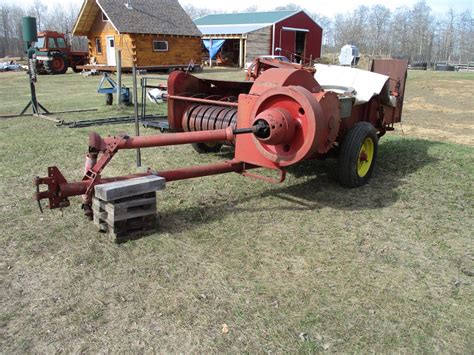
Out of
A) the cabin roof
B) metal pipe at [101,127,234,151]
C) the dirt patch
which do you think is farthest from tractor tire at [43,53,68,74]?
metal pipe at [101,127,234,151]

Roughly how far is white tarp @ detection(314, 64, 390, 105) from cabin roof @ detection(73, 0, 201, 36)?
67.3 feet

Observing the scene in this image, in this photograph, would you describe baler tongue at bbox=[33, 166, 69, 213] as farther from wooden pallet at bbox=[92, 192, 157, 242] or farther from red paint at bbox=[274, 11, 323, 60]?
red paint at bbox=[274, 11, 323, 60]

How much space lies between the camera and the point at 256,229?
4.10m

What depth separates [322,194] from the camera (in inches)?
199

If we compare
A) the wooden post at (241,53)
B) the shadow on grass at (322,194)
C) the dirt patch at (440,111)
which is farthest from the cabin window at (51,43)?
the shadow on grass at (322,194)

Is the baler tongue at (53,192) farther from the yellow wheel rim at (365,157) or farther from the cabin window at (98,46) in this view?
the cabin window at (98,46)

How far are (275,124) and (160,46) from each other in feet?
77.2

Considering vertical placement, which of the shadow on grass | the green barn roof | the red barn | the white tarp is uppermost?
the green barn roof

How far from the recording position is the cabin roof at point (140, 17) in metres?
24.7

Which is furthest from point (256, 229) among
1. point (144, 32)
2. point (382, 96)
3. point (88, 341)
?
point (144, 32)

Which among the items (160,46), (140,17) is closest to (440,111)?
(160,46)

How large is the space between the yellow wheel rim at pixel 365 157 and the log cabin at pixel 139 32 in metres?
20.6

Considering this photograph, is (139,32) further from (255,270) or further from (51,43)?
(255,270)

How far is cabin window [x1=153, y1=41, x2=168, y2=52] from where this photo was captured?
25.5m
